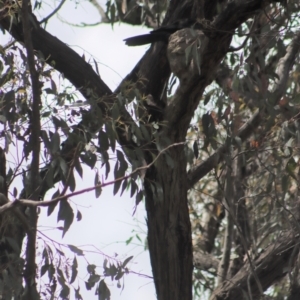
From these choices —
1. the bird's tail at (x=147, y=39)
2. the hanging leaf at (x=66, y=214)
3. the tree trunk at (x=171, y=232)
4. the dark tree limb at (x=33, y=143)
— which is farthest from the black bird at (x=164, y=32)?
the hanging leaf at (x=66, y=214)

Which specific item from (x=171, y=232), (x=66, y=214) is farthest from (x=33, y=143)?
(x=171, y=232)

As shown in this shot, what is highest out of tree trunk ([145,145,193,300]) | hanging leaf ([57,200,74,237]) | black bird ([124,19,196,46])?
black bird ([124,19,196,46])

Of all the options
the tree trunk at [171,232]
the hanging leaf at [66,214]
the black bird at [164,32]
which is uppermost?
the black bird at [164,32]

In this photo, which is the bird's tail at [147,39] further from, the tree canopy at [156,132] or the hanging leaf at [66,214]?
the hanging leaf at [66,214]

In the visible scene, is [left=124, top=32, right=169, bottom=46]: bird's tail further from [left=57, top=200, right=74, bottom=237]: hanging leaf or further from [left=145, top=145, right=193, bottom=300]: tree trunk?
[left=57, top=200, right=74, bottom=237]: hanging leaf

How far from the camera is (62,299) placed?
313 cm

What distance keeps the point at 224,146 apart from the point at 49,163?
40.4 inches

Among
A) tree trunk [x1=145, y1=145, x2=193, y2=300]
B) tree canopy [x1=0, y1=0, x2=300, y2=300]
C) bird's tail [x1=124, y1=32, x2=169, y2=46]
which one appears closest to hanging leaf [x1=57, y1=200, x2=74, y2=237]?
tree canopy [x1=0, y1=0, x2=300, y2=300]

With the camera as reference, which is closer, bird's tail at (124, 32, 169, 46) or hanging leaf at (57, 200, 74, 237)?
hanging leaf at (57, 200, 74, 237)

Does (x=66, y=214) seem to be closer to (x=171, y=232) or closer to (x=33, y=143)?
(x=33, y=143)

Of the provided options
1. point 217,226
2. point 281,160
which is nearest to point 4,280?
point 281,160

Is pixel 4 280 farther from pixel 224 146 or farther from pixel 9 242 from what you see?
pixel 224 146

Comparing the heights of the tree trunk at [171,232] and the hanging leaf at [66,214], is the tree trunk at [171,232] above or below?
above

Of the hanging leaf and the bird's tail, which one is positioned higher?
the bird's tail
